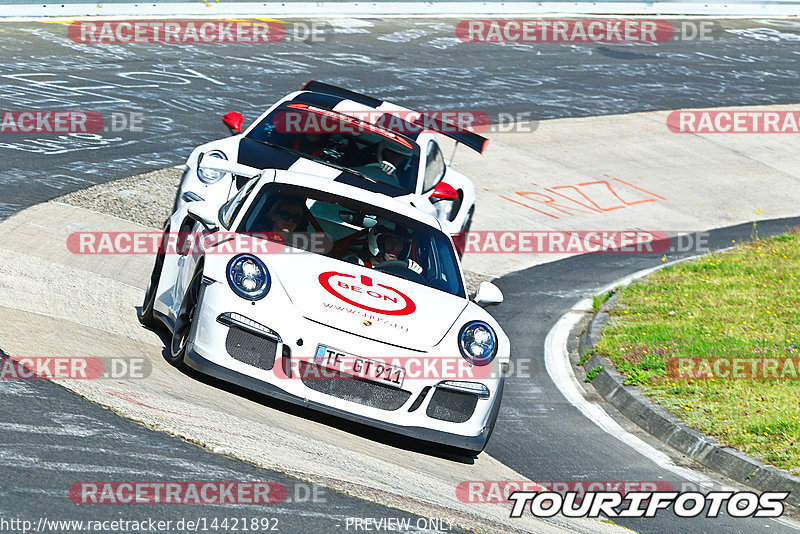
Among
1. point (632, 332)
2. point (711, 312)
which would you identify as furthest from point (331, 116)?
point (711, 312)

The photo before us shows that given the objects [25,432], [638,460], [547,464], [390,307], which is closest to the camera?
[25,432]

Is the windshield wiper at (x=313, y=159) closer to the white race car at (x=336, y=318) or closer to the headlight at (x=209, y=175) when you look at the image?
the headlight at (x=209, y=175)

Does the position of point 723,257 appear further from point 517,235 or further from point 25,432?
point 25,432

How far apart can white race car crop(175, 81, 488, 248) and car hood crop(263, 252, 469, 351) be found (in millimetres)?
2129

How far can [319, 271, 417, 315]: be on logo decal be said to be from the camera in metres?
6.69

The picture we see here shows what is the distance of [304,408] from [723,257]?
26.4 ft

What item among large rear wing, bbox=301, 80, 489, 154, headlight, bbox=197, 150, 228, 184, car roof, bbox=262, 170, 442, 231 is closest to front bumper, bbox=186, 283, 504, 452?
car roof, bbox=262, 170, 442, 231

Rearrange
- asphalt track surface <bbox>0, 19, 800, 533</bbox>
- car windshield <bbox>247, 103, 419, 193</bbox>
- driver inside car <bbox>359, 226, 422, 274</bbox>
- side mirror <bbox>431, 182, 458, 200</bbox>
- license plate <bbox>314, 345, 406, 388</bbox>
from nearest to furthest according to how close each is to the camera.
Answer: asphalt track surface <bbox>0, 19, 800, 533</bbox>, license plate <bbox>314, 345, 406, 388</bbox>, driver inside car <bbox>359, 226, 422, 274</bbox>, car windshield <bbox>247, 103, 419, 193</bbox>, side mirror <bbox>431, 182, 458, 200</bbox>

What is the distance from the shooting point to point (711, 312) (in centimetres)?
1097

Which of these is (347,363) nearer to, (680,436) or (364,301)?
(364,301)

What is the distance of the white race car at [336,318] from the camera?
6.38 meters

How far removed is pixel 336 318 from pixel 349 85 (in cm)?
1309

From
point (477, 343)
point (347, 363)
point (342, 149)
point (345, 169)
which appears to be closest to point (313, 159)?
point (345, 169)

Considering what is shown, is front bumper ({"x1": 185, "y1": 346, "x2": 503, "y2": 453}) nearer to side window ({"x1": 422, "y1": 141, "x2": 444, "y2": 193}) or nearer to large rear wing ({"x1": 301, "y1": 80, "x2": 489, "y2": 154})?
side window ({"x1": 422, "y1": 141, "x2": 444, "y2": 193})
